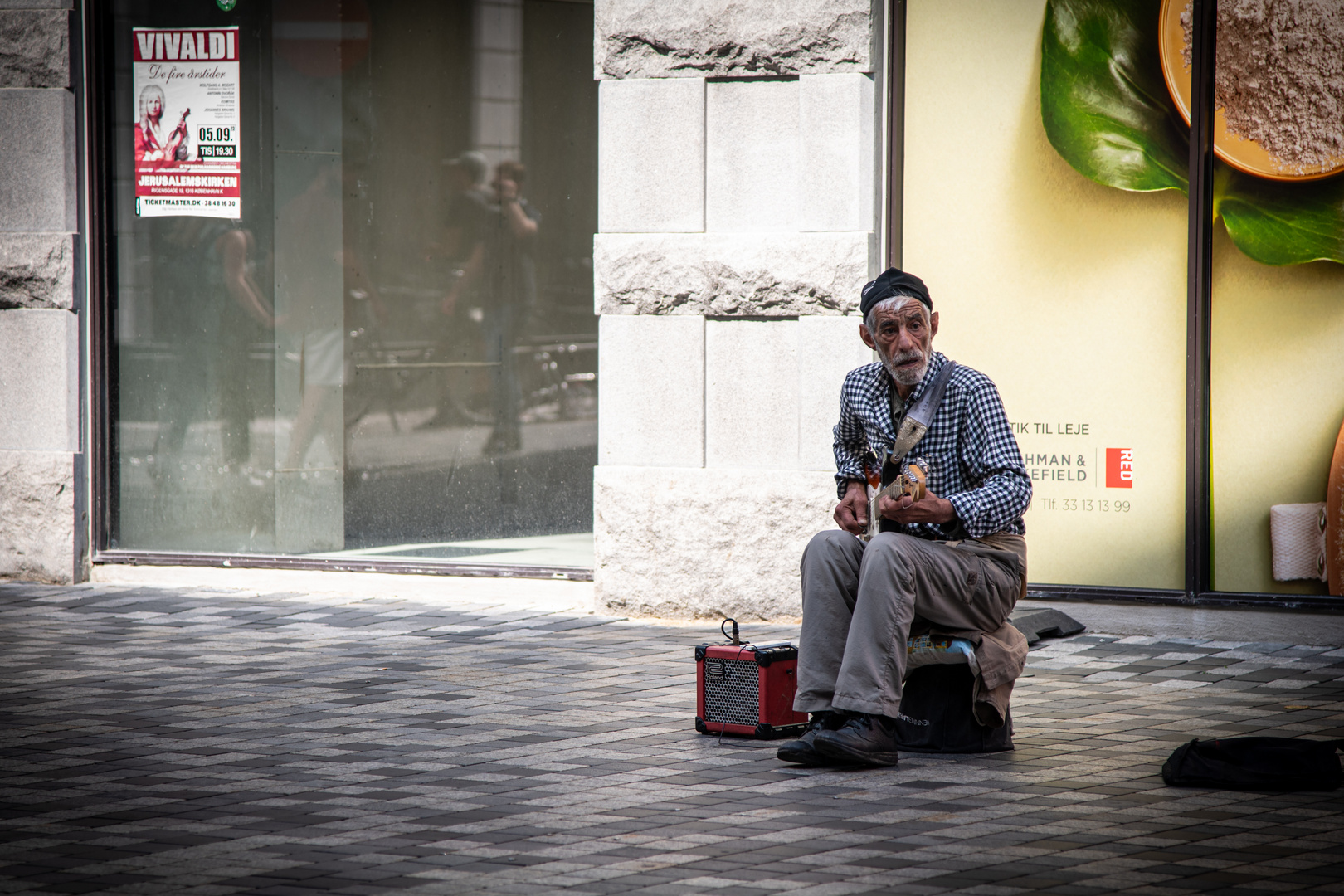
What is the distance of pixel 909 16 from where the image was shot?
26.9ft

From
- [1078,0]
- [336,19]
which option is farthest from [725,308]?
[336,19]

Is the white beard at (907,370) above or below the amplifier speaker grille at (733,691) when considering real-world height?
above

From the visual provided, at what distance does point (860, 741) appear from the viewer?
5.02 meters

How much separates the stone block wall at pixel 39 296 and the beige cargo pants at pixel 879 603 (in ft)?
17.9

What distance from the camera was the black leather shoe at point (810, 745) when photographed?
5078mm

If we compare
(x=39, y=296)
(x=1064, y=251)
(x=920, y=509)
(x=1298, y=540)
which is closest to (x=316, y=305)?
(x=39, y=296)

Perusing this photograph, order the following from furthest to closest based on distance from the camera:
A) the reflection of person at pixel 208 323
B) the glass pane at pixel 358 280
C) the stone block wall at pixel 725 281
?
the reflection of person at pixel 208 323
the glass pane at pixel 358 280
the stone block wall at pixel 725 281

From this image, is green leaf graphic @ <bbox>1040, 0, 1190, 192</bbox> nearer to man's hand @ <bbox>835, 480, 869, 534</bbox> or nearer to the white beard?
the white beard

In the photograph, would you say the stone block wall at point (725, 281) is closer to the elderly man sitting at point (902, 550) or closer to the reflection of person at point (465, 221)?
the reflection of person at point (465, 221)

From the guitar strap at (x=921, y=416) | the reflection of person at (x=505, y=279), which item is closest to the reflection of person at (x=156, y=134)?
the reflection of person at (x=505, y=279)

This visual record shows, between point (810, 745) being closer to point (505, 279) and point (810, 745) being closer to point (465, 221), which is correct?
point (505, 279)

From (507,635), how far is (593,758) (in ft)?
8.72

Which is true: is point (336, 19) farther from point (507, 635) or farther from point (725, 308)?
point (507, 635)

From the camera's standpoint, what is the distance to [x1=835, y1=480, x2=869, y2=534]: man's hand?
18.1 feet
